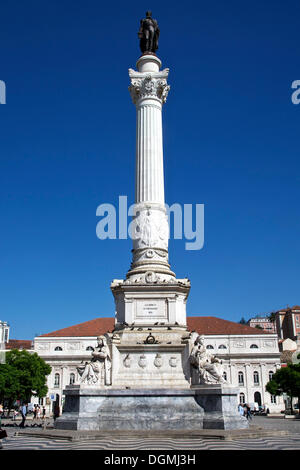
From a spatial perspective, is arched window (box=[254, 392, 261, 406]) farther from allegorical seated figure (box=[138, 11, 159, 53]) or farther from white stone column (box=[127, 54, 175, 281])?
allegorical seated figure (box=[138, 11, 159, 53])

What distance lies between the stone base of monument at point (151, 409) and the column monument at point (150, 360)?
3cm

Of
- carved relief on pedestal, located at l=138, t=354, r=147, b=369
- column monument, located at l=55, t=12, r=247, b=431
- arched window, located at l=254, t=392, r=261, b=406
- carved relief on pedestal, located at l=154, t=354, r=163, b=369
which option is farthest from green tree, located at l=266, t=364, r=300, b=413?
carved relief on pedestal, located at l=138, t=354, r=147, b=369

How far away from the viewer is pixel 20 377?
178 ft

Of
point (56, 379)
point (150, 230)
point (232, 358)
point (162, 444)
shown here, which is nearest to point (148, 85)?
point (150, 230)

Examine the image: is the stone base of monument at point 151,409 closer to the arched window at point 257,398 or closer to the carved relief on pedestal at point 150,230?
the carved relief on pedestal at point 150,230

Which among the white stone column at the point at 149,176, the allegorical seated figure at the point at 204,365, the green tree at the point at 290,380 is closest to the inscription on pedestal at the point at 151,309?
the white stone column at the point at 149,176

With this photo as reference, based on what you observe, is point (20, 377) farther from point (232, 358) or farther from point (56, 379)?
point (232, 358)

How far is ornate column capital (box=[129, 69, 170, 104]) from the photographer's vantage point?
25734 millimetres

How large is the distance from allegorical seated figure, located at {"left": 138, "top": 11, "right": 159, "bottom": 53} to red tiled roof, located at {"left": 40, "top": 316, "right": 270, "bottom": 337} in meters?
53.7

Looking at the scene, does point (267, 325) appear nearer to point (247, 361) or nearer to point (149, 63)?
point (247, 361)

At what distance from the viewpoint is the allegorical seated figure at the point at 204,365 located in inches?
706

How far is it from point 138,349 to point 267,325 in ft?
417

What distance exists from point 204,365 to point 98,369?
426cm
